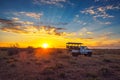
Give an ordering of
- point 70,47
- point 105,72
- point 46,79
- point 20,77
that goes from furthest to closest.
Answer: point 70,47, point 105,72, point 20,77, point 46,79

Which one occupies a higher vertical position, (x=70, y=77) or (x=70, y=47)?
(x=70, y=47)

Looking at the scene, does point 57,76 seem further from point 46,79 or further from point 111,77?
point 111,77

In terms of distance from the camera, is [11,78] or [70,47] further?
[70,47]

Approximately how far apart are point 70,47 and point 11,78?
1425 inches

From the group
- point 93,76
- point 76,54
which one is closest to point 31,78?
point 93,76

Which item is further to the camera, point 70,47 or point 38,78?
point 70,47

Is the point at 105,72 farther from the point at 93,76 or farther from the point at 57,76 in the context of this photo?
the point at 57,76

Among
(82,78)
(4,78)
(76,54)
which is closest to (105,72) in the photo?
(82,78)

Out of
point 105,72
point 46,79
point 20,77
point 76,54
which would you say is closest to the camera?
point 46,79

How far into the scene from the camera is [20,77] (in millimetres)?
14719

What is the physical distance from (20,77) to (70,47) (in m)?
35.8

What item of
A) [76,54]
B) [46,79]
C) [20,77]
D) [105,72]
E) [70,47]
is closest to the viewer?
[46,79]

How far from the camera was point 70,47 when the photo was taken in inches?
1971

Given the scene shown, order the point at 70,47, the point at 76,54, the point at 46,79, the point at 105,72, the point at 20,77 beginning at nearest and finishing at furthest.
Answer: the point at 46,79 < the point at 20,77 < the point at 105,72 < the point at 76,54 < the point at 70,47
